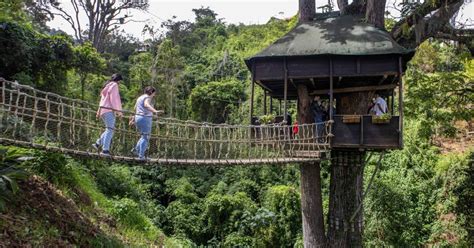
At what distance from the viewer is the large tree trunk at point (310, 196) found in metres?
6.54

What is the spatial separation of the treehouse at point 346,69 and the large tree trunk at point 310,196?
0.32 meters

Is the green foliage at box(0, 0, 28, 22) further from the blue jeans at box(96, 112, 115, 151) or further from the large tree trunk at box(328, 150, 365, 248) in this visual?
the large tree trunk at box(328, 150, 365, 248)

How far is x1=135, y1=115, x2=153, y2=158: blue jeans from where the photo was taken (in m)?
4.53

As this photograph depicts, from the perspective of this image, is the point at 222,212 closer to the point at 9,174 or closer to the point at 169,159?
the point at 169,159

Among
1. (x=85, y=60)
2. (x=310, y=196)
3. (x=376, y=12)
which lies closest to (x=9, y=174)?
(x=310, y=196)

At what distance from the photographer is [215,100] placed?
57.8 feet

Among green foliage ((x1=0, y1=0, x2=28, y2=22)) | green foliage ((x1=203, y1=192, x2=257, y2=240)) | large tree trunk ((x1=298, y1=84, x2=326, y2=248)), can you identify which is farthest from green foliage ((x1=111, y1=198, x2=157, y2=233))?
green foliage ((x1=203, y1=192, x2=257, y2=240))

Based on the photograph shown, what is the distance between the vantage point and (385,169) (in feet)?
40.7

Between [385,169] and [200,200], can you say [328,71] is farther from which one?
[200,200]

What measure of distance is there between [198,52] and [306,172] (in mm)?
18293

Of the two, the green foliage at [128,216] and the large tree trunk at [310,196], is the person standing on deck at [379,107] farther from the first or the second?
the green foliage at [128,216]

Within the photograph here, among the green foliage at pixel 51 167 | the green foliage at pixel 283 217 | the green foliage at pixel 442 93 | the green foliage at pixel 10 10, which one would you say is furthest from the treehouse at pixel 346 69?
the green foliage at pixel 283 217

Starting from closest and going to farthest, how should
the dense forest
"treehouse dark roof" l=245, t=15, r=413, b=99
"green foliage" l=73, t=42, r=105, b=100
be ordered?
the dense forest → "treehouse dark roof" l=245, t=15, r=413, b=99 → "green foliage" l=73, t=42, r=105, b=100

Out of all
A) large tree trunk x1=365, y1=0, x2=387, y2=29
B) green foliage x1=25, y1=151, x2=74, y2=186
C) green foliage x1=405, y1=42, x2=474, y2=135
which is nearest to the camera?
green foliage x1=25, y1=151, x2=74, y2=186
